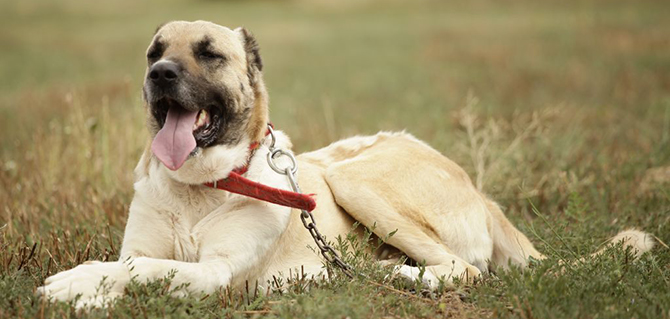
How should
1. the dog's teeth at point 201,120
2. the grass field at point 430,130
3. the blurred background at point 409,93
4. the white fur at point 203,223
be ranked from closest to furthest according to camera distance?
the grass field at point 430,130 < the white fur at point 203,223 < the dog's teeth at point 201,120 < the blurred background at point 409,93

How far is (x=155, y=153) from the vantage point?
11.3 feet

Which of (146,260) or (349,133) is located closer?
(146,260)

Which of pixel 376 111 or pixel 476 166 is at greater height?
pixel 476 166

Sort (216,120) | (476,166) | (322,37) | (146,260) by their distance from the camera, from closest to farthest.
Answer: (146,260) < (216,120) < (476,166) < (322,37)

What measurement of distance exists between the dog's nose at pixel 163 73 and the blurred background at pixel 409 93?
169 cm

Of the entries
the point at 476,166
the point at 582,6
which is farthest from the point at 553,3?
the point at 476,166

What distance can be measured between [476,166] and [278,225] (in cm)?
319

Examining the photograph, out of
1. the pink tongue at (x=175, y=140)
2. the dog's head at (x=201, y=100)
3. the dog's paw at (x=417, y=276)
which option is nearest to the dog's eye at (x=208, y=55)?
the dog's head at (x=201, y=100)

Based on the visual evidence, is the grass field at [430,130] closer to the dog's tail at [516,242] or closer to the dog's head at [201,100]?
the dog's tail at [516,242]

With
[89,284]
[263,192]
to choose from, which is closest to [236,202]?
[263,192]

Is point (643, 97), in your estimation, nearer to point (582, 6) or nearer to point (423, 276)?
point (423, 276)

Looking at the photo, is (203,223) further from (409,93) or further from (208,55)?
(409,93)

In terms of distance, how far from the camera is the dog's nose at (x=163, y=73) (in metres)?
3.41

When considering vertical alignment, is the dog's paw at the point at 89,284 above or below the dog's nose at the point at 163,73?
below
